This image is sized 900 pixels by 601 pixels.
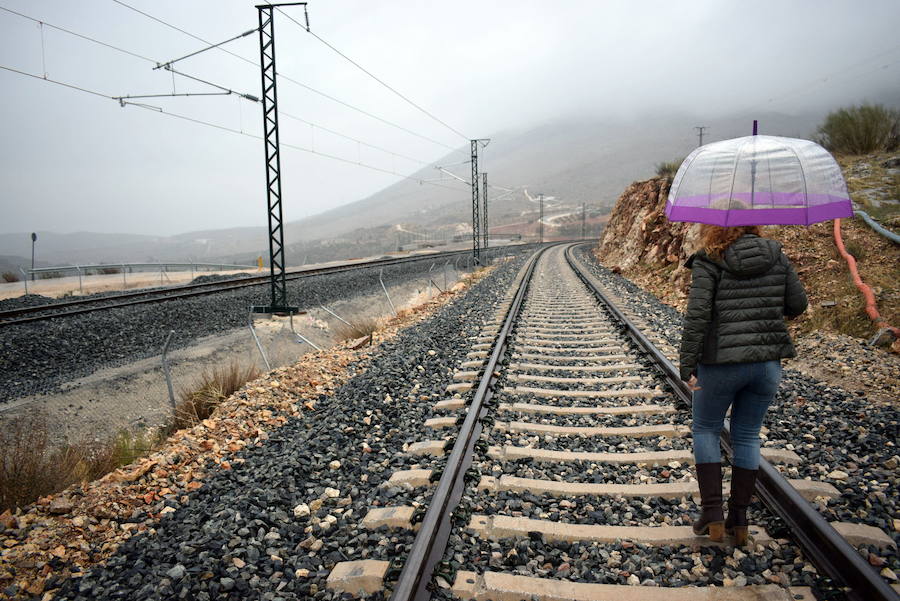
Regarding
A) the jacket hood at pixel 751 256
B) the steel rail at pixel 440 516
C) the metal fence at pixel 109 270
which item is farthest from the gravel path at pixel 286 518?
the metal fence at pixel 109 270

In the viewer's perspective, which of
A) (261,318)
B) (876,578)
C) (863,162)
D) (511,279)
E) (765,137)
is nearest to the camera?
(876,578)

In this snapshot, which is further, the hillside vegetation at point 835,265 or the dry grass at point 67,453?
the hillside vegetation at point 835,265

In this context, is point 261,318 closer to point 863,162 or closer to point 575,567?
point 575,567

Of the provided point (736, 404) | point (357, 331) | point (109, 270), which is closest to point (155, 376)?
point (357, 331)

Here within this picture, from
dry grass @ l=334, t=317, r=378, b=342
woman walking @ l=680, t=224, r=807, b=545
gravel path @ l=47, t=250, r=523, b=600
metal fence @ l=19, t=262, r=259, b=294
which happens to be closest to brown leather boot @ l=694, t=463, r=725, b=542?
woman walking @ l=680, t=224, r=807, b=545

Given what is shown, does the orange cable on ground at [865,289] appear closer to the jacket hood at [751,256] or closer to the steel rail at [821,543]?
the steel rail at [821,543]

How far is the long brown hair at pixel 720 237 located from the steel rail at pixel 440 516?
2195 millimetres

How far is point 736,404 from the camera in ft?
9.28

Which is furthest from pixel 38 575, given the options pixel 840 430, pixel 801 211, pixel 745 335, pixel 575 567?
pixel 840 430

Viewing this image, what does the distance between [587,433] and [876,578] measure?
2.20 metres

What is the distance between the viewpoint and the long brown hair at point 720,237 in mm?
2607

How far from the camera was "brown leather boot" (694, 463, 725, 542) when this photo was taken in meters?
2.74

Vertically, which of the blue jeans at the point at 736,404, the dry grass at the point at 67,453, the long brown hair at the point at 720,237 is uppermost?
the long brown hair at the point at 720,237

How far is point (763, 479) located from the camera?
319 cm
